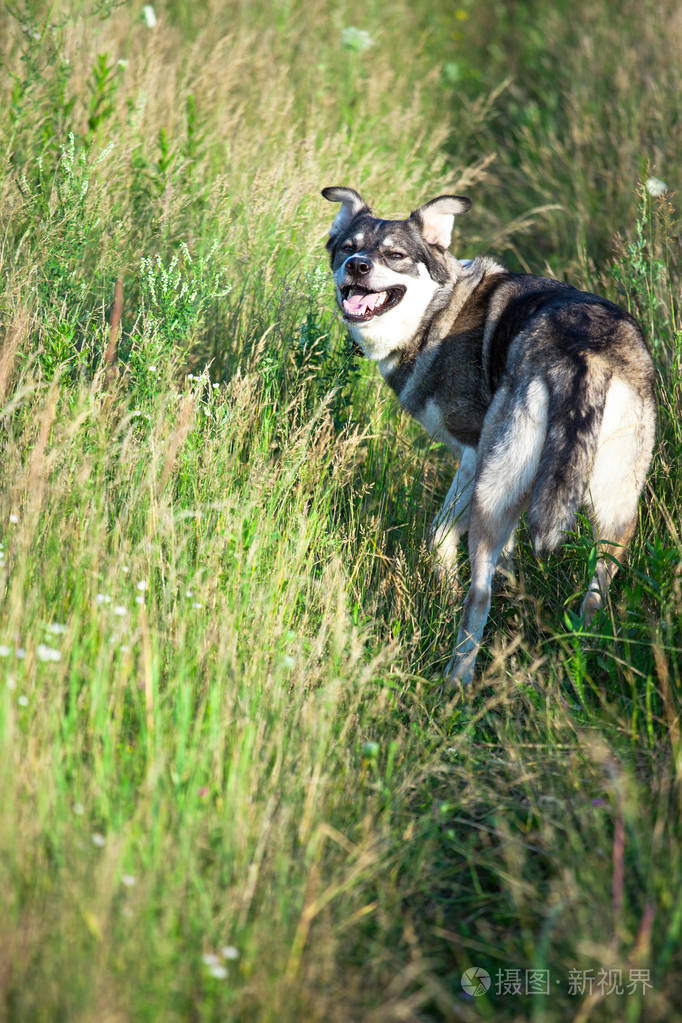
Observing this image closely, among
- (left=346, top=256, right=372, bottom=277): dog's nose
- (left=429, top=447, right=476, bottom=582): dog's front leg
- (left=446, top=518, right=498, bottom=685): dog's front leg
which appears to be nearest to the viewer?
(left=446, top=518, right=498, bottom=685): dog's front leg

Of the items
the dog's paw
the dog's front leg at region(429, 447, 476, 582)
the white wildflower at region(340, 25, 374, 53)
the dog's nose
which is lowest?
the dog's paw

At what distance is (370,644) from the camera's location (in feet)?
10.5

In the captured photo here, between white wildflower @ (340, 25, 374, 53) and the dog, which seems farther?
white wildflower @ (340, 25, 374, 53)

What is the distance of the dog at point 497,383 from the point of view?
9.93 ft

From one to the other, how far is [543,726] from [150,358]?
201 centimetres

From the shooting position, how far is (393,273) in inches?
159

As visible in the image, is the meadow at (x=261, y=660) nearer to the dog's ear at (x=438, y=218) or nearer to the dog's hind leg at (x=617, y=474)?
the dog's hind leg at (x=617, y=474)

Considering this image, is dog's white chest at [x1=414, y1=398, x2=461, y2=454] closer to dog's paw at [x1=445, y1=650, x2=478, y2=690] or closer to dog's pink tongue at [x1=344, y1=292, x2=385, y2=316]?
dog's pink tongue at [x1=344, y1=292, x2=385, y2=316]

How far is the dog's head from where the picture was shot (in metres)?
4.04

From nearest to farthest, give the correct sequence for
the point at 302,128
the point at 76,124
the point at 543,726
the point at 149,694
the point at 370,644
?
1. the point at 149,694
2. the point at 543,726
3. the point at 370,644
4. the point at 76,124
5. the point at 302,128

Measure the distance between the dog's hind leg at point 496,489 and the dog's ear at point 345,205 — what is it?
5.17 feet

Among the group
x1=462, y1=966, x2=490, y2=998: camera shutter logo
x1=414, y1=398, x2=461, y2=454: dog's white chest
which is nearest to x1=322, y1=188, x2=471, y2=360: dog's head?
x1=414, y1=398, x2=461, y2=454: dog's white chest

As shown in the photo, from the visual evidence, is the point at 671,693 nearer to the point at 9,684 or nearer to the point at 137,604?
the point at 137,604

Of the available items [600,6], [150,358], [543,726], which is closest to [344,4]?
[600,6]
